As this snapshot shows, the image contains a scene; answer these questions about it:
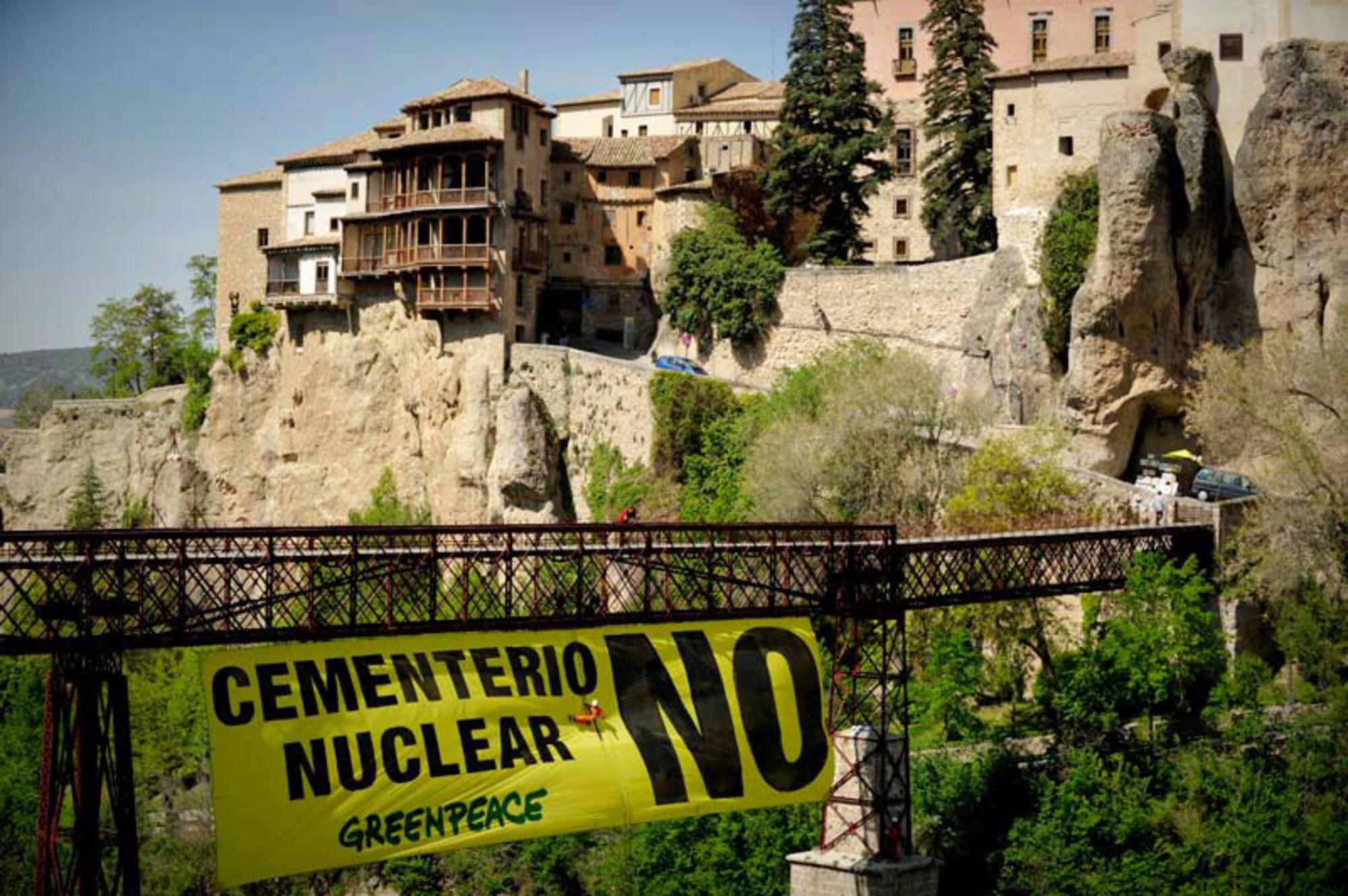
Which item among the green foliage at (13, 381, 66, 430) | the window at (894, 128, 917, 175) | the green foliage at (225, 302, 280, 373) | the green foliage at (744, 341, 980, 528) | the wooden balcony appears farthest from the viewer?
the green foliage at (13, 381, 66, 430)

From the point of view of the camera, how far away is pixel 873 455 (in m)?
52.8

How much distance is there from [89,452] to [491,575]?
53.3 metres

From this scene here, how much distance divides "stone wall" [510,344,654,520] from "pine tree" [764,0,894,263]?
7624 millimetres

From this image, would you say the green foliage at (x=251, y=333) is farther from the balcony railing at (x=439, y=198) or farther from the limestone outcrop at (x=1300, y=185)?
the limestone outcrop at (x=1300, y=185)

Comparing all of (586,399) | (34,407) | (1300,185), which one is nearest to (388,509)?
(586,399)

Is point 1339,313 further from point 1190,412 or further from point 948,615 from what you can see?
point 948,615

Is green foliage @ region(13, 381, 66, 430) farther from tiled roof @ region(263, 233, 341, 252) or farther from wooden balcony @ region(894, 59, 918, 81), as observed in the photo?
wooden balcony @ region(894, 59, 918, 81)

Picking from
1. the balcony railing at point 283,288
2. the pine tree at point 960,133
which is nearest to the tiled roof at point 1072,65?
the pine tree at point 960,133

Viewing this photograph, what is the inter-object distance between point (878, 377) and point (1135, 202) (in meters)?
7.96

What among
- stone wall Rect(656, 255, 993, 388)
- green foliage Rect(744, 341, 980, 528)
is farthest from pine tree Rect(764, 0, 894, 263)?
green foliage Rect(744, 341, 980, 528)

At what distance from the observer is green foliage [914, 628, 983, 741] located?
44188mm

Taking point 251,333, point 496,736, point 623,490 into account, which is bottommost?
point 496,736

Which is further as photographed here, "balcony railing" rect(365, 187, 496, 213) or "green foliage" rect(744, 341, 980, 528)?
"balcony railing" rect(365, 187, 496, 213)

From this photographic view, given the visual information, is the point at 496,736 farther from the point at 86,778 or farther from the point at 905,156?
the point at 905,156
